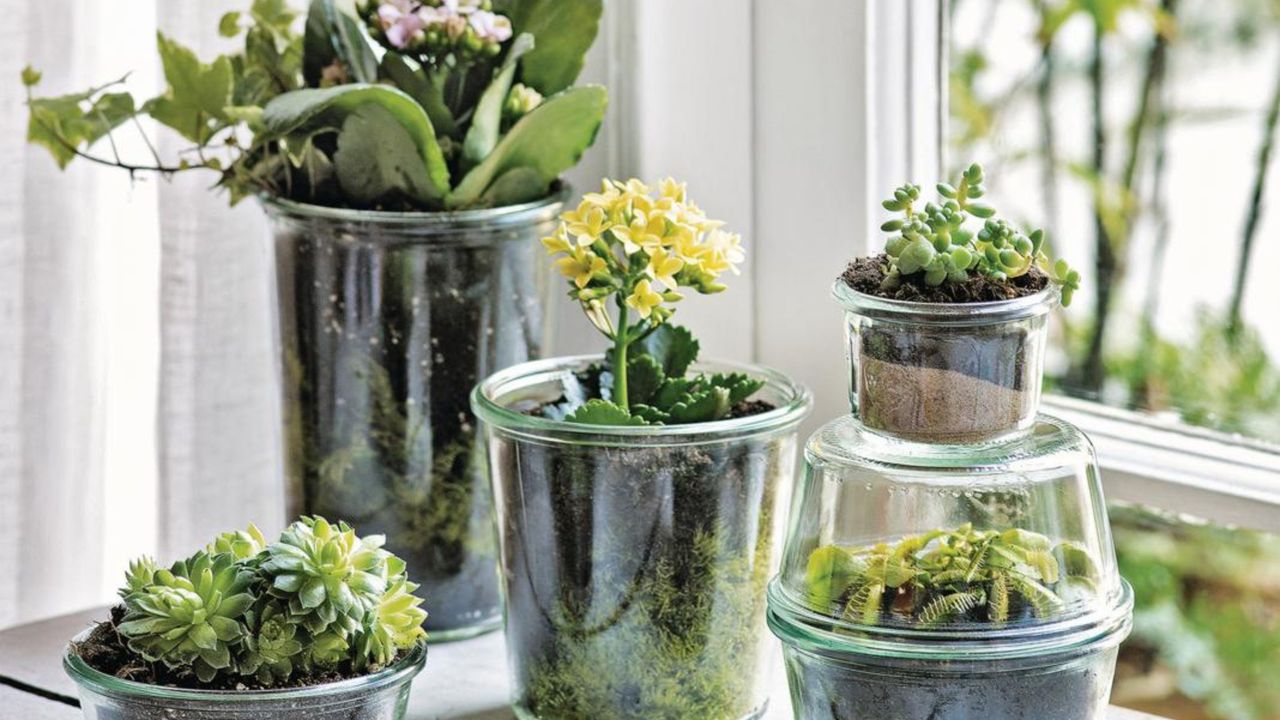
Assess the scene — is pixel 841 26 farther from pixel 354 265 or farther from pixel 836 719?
pixel 836 719

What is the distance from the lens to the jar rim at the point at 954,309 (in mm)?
678

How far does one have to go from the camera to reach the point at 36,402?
1201 millimetres

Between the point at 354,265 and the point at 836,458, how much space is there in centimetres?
34

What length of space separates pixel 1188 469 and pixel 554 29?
0.45 meters

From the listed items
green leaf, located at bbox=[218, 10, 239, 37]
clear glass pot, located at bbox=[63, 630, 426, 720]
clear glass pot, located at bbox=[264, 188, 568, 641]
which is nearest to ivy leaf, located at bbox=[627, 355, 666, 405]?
clear glass pot, located at bbox=[264, 188, 568, 641]

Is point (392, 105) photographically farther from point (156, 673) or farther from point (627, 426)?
point (156, 673)

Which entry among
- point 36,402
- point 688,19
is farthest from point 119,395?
point 688,19

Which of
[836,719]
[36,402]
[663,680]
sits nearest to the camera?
[836,719]

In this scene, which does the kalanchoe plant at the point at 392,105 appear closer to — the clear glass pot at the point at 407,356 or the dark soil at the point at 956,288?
the clear glass pot at the point at 407,356

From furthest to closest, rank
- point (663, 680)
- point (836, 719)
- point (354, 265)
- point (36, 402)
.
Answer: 1. point (36, 402)
2. point (354, 265)
3. point (663, 680)
4. point (836, 719)

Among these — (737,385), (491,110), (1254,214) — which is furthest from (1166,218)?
(491,110)

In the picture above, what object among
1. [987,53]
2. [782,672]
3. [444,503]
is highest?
[987,53]

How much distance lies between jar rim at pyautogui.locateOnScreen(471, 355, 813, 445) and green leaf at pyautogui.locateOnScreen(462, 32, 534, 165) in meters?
0.13

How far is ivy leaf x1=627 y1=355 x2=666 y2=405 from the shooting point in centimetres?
87
